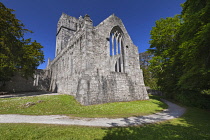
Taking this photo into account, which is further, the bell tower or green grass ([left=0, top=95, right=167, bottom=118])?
the bell tower

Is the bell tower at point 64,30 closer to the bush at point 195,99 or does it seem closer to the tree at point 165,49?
the tree at point 165,49

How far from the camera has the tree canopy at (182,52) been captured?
6.10m

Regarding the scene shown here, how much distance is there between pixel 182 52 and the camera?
8586 mm

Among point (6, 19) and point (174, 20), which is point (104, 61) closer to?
point (174, 20)

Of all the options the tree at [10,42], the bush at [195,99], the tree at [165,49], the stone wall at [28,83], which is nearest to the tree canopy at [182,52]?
the tree at [165,49]

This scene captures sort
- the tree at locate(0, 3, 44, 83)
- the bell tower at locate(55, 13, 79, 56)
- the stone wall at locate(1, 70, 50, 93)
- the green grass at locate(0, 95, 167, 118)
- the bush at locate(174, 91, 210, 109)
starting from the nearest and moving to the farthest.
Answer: the green grass at locate(0, 95, 167, 118) → the bush at locate(174, 91, 210, 109) → the tree at locate(0, 3, 44, 83) → the stone wall at locate(1, 70, 50, 93) → the bell tower at locate(55, 13, 79, 56)

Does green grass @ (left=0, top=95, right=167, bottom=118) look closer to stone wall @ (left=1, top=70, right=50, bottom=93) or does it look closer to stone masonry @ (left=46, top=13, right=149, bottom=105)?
stone masonry @ (left=46, top=13, right=149, bottom=105)

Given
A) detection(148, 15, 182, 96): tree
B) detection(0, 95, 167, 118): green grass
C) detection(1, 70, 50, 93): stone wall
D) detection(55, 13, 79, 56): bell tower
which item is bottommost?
detection(0, 95, 167, 118): green grass

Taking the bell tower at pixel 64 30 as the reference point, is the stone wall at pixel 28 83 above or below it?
below

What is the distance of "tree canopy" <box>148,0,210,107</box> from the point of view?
6102 millimetres

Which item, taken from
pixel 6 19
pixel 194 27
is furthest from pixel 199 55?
pixel 6 19

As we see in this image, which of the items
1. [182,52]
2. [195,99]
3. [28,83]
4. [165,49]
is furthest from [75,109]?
[28,83]

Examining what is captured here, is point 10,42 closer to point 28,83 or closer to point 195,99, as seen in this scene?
point 28,83

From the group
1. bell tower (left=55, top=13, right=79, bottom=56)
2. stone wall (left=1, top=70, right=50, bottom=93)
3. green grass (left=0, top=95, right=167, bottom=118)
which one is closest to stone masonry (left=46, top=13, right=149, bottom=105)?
green grass (left=0, top=95, right=167, bottom=118)
